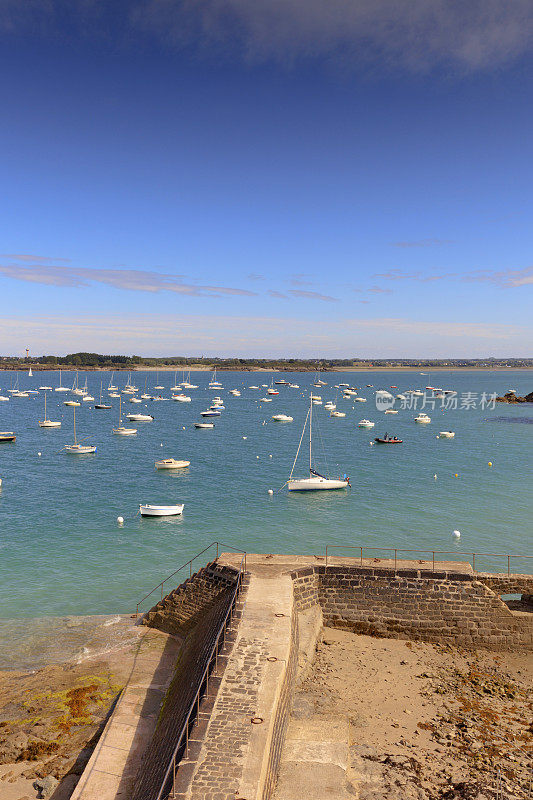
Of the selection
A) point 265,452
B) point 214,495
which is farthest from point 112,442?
point 214,495

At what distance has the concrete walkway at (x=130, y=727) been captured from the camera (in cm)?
1263

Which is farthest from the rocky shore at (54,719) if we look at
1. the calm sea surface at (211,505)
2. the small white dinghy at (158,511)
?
the small white dinghy at (158,511)

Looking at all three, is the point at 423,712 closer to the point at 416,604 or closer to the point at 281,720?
the point at 416,604

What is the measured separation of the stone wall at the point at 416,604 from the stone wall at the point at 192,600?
270 centimetres

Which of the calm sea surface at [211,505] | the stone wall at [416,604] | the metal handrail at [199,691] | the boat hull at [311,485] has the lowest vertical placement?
the calm sea surface at [211,505]

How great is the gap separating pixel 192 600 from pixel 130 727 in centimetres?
560

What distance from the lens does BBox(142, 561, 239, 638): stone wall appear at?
19.0 meters

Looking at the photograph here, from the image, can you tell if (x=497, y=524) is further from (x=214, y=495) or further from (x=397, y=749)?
(x=397, y=749)

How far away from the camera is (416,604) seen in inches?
758

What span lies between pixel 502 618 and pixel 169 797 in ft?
46.1

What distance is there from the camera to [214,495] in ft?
143

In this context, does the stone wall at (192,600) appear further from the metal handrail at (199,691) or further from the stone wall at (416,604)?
the stone wall at (416,604)

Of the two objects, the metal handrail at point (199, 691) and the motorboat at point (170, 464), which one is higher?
the metal handrail at point (199, 691)

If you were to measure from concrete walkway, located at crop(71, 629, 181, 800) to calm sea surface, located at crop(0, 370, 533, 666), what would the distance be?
5.27 metres
